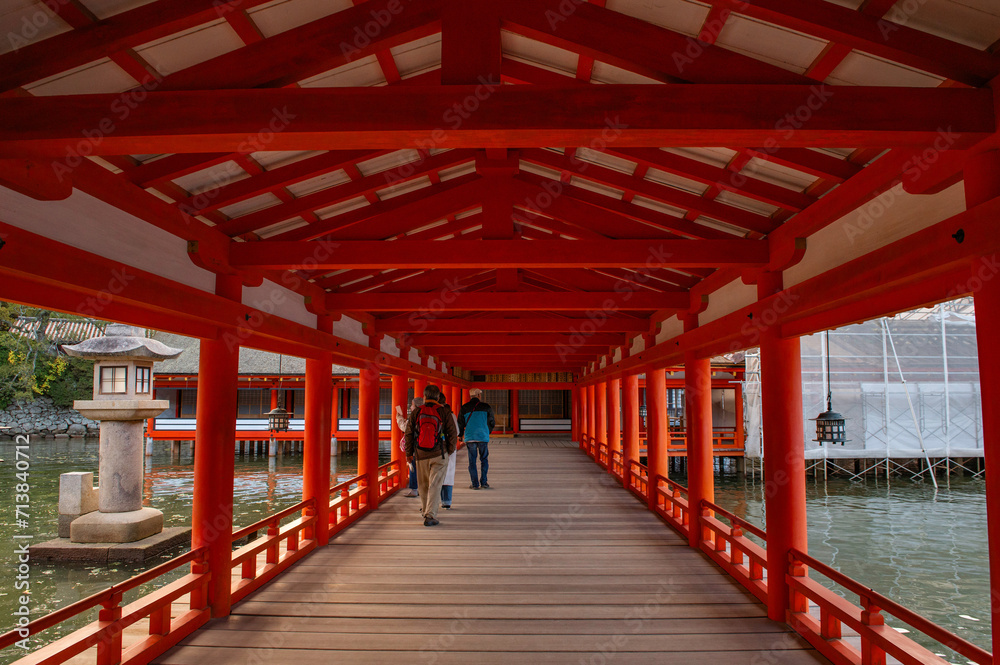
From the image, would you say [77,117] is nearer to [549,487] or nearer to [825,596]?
[825,596]

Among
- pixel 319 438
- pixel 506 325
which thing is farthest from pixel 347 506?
pixel 506 325

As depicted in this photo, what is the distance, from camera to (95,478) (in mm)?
16375

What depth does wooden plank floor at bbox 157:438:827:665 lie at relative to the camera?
354 centimetres

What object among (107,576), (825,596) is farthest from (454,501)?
(825,596)

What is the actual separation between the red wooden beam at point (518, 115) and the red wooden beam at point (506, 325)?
5789 millimetres

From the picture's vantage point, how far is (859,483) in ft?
54.9

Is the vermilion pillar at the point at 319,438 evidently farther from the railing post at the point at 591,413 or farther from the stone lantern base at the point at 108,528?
the railing post at the point at 591,413

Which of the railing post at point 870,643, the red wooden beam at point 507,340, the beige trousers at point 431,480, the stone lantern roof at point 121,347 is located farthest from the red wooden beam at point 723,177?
the stone lantern roof at point 121,347

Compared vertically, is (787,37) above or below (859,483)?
above

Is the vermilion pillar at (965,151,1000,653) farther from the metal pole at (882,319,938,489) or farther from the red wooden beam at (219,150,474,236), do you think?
the metal pole at (882,319,938,489)

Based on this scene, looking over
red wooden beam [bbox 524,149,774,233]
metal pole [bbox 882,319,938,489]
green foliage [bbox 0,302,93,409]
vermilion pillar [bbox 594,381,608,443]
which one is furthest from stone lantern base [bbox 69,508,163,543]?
metal pole [bbox 882,319,938,489]

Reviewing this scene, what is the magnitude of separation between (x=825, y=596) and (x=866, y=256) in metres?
2.09

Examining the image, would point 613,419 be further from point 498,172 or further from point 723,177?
point 723,177

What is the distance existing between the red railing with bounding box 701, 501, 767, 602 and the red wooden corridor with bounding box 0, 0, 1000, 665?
0.05 meters
